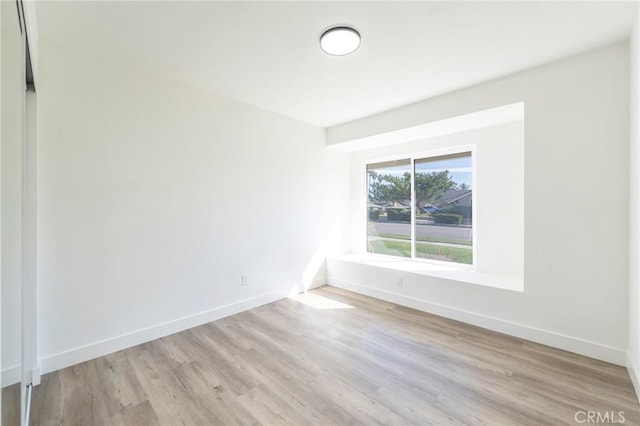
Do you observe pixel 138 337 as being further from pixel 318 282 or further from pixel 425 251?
pixel 425 251

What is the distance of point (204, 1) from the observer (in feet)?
5.50

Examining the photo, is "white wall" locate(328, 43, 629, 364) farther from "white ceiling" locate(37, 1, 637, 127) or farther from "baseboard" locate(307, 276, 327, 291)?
"baseboard" locate(307, 276, 327, 291)

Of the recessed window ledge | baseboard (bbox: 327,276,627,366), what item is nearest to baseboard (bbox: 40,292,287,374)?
the recessed window ledge

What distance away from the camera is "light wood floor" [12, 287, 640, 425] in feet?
5.50

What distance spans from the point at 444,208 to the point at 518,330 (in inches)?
67.0

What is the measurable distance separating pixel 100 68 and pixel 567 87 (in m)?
3.87

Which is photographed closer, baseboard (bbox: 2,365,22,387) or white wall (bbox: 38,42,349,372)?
baseboard (bbox: 2,365,22,387)

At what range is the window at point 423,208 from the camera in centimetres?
366

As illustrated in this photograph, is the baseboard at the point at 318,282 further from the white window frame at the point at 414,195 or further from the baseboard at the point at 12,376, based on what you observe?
the baseboard at the point at 12,376

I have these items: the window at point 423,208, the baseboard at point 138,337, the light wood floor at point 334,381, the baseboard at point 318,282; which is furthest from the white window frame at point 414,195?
the baseboard at point 138,337

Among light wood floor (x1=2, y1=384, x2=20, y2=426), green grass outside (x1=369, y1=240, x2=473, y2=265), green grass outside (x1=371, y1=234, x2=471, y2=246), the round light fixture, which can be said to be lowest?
light wood floor (x1=2, y1=384, x2=20, y2=426)

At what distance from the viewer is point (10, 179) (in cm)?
107

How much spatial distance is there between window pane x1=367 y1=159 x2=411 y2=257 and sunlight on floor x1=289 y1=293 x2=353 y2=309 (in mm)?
1388

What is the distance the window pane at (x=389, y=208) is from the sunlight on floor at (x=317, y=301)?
1.39m
